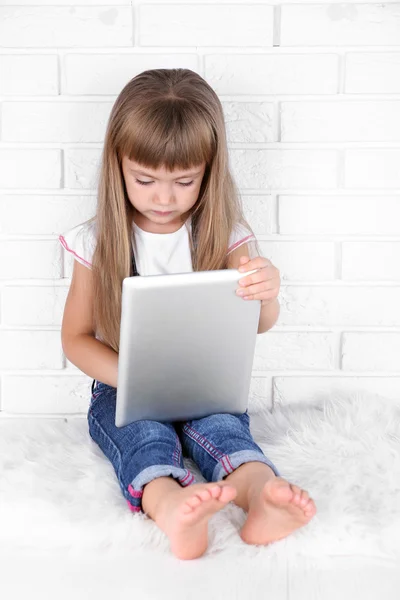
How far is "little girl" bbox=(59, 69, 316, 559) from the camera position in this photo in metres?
1.04

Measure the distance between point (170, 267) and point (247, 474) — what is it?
0.47 meters

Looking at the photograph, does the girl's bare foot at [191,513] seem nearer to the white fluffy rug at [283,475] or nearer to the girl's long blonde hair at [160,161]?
the white fluffy rug at [283,475]

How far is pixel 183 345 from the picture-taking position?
44.9 inches

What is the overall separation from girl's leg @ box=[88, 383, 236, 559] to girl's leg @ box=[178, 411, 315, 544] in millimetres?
50

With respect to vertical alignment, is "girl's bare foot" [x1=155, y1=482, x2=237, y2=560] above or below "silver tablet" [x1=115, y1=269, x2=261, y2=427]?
below

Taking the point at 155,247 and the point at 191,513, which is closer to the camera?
the point at 191,513

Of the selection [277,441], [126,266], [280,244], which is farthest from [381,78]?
[277,441]

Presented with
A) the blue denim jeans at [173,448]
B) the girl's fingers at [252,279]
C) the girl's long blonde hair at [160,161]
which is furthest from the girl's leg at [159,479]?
the girl's fingers at [252,279]

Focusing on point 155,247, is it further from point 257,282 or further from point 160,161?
point 257,282

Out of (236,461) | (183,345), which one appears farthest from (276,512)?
(183,345)

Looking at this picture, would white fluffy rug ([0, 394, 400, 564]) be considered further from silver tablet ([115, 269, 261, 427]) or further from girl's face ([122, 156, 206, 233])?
girl's face ([122, 156, 206, 233])

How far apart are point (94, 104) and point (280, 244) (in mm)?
485

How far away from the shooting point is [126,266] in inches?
55.4

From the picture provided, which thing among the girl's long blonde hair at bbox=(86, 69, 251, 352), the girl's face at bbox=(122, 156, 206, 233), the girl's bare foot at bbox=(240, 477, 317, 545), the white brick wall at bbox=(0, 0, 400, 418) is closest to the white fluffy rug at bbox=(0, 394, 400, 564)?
the girl's bare foot at bbox=(240, 477, 317, 545)
